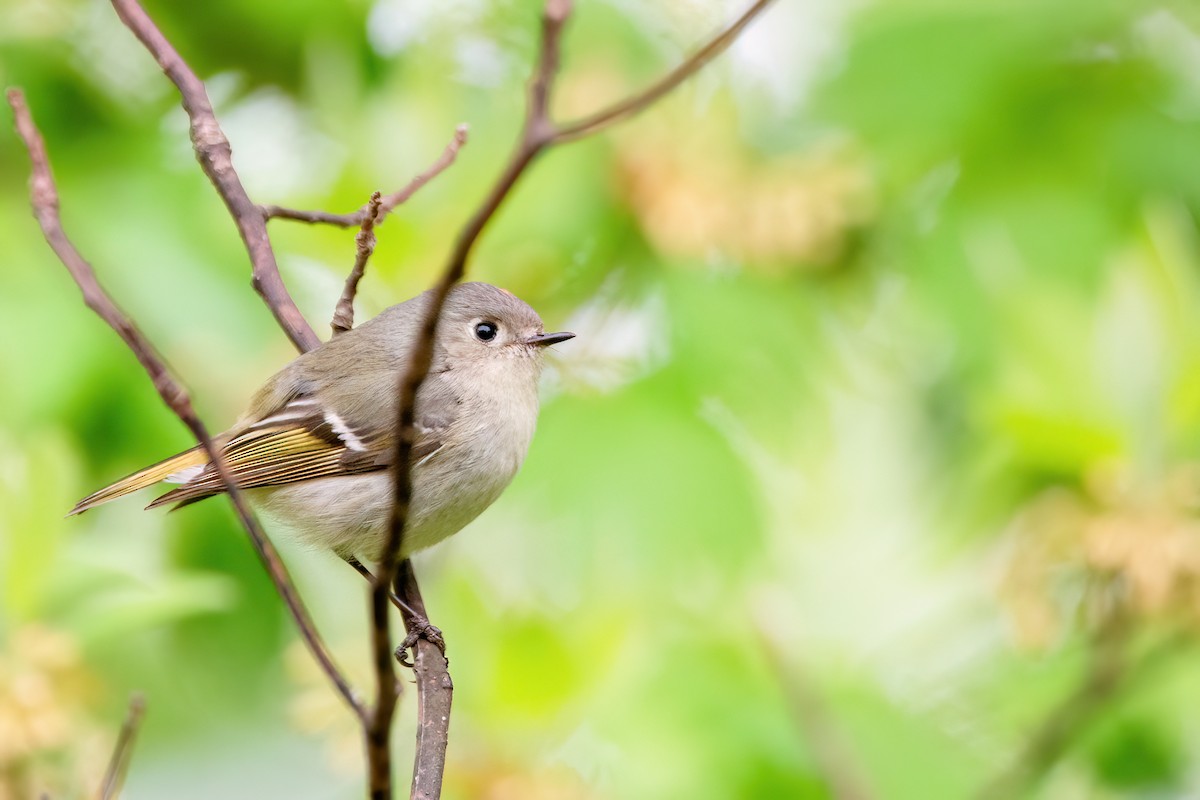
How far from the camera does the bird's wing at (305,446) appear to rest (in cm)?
223

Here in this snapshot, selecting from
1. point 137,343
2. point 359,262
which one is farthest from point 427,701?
point 137,343

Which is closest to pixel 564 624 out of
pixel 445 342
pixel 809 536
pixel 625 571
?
pixel 625 571

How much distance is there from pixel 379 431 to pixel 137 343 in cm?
121

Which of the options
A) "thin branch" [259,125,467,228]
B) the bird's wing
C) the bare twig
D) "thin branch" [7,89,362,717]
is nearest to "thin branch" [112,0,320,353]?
"thin branch" [259,125,467,228]

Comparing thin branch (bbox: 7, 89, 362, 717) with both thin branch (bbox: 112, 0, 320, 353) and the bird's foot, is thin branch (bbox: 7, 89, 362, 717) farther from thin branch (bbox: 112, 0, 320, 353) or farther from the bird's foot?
the bird's foot

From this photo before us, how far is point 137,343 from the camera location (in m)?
1.03

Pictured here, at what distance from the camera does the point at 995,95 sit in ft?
7.88

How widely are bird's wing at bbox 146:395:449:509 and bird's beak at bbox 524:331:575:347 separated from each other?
212mm

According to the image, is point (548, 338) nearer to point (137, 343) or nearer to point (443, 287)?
point (137, 343)

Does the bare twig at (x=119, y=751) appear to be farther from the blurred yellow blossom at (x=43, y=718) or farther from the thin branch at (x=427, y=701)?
the thin branch at (x=427, y=701)

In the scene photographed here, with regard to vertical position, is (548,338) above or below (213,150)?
above

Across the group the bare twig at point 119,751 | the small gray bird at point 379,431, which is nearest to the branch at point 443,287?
the bare twig at point 119,751

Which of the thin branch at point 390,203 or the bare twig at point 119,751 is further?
the thin branch at point 390,203

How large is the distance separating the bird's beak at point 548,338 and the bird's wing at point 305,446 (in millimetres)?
212
